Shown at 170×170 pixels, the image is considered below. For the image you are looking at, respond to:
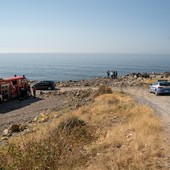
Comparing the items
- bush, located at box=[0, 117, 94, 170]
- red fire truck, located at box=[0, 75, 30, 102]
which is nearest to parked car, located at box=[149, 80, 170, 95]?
red fire truck, located at box=[0, 75, 30, 102]

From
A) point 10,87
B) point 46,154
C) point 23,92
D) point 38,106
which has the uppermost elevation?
point 46,154

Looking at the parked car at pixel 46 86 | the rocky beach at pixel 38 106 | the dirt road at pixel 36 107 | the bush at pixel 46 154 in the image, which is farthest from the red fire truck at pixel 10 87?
the bush at pixel 46 154

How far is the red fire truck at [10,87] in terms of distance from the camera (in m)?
38.4

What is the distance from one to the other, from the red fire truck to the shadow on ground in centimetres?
93

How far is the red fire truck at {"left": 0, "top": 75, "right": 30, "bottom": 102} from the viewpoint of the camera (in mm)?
38438

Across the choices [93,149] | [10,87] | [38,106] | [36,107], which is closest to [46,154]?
[93,149]

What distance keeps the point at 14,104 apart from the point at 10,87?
388 cm

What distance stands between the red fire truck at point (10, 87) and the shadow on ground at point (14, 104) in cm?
93

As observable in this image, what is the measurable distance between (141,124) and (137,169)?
622cm

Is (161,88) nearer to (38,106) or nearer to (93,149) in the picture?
(38,106)

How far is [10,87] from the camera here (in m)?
39.9

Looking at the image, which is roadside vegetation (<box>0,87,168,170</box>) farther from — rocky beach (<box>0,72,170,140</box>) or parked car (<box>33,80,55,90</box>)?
parked car (<box>33,80,55,90</box>)

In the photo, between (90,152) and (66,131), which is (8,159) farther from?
(66,131)

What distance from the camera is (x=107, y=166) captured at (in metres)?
10.2
